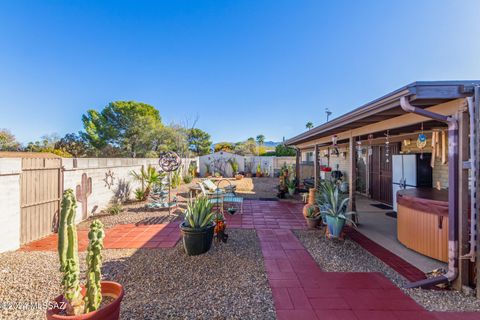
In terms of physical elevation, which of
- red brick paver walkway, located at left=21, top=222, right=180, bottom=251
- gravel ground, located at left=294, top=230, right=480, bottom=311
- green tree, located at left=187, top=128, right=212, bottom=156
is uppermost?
green tree, located at left=187, top=128, right=212, bottom=156

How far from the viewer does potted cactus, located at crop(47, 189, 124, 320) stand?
5.80 ft

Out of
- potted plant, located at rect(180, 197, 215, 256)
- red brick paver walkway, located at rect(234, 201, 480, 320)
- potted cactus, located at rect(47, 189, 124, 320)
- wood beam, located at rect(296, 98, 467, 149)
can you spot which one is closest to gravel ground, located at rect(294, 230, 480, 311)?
red brick paver walkway, located at rect(234, 201, 480, 320)

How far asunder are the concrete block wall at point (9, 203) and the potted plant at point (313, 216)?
575 centimetres

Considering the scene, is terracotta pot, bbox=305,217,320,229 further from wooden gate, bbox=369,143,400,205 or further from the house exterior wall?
the house exterior wall

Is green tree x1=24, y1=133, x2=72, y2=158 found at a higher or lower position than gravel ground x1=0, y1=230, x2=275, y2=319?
higher

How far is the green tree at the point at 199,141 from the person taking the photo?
32.7 metres

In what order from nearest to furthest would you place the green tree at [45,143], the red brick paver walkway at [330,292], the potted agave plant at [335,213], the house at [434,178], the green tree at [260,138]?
the red brick paver walkway at [330,292] → the house at [434,178] → the potted agave plant at [335,213] → the green tree at [45,143] → the green tree at [260,138]

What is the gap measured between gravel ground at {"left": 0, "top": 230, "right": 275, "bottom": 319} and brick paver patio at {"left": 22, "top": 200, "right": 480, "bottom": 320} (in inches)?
8.9

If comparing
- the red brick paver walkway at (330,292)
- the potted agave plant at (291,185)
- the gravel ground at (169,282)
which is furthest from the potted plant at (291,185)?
the gravel ground at (169,282)

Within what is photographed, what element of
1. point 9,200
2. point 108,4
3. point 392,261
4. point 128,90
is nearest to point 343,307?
point 392,261

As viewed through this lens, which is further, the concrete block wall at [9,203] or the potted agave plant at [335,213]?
the potted agave plant at [335,213]

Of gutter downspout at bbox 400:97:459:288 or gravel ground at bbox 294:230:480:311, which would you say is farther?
gutter downspout at bbox 400:97:459:288

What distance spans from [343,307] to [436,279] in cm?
139

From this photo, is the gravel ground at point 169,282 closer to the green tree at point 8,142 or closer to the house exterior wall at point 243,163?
the house exterior wall at point 243,163
